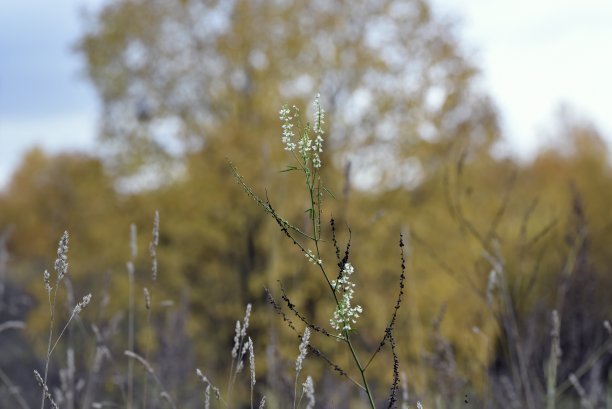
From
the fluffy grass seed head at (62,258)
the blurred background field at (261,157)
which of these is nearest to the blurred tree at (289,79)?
the blurred background field at (261,157)

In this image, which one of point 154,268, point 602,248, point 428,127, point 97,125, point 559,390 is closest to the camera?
point 154,268

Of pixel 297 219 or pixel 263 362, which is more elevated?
pixel 297 219

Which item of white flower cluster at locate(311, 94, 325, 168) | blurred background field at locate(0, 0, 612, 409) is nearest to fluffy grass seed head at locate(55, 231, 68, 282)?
white flower cluster at locate(311, 94, 325, 168)

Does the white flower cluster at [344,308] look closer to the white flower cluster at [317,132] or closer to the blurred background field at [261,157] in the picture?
the white flower cluster at [317,132]

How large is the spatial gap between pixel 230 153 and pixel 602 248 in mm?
17652

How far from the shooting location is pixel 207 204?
10.6m

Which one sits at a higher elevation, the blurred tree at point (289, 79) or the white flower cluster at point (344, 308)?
the blurred tree at point (289, 79)

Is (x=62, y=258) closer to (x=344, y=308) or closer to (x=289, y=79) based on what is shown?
A: (x=344, y=308)

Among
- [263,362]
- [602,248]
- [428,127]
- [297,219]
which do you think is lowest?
[263,362]

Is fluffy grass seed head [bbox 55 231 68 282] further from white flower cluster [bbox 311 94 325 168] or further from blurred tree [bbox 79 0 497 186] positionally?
blurred tree [bbox 79 0 497 186]

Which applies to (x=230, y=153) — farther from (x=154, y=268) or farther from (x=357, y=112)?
(x=154, y=268)

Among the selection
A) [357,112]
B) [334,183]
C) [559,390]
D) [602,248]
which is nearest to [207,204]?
[334,183]

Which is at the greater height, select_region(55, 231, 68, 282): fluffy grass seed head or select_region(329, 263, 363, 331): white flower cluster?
select_region(55, 231, 68, 282): fluffy grass seed head

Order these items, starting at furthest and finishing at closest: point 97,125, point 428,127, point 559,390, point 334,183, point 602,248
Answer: point 602,248 < point 97,125 < point 428,127 < point 334,183 < point 559,390
